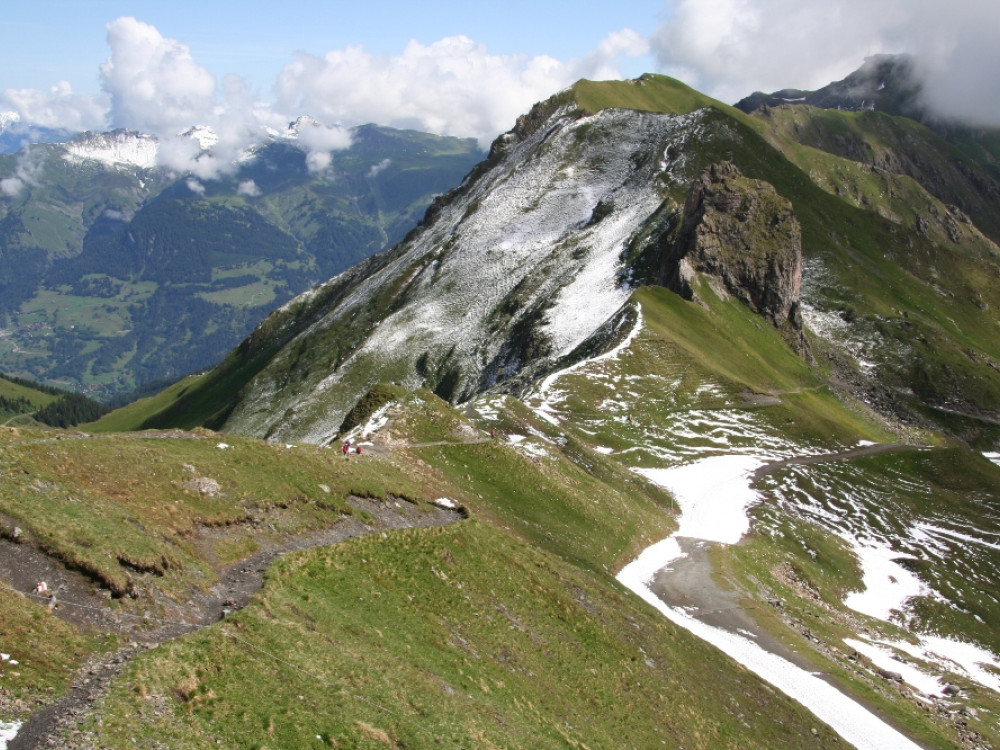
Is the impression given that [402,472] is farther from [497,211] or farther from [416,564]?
[497,211]

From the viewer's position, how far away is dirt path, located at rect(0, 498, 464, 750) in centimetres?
1552

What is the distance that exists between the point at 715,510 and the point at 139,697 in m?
68.5

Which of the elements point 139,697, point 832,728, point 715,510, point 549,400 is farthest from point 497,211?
point 139,697

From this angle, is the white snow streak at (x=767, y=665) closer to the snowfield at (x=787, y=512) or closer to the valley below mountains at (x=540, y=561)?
the snowfield at (x=787, y=512)

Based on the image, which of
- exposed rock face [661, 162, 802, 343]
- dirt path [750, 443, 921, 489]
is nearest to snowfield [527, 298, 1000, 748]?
dirt path [750, 443, 921, 489]

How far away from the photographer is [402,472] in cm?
4578

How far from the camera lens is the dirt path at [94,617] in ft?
50.9

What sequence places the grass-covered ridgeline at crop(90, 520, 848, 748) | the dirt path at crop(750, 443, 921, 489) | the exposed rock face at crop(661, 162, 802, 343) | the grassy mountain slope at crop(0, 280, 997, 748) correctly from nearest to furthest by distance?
the grass-covered ridgeline at crop(90, 520, 848, 748), the grassy mountain slope at crop(0, 280, 997, 748), the dirt path at crop(750, 443, 921, 489), the exposed rock face at crop(661, 162, 802, 343)

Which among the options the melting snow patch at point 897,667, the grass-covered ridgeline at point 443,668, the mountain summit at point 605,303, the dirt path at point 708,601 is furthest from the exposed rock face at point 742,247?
the grass-covered ridgeline at point 443,668

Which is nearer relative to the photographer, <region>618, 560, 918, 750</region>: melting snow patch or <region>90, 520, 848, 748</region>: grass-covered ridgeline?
<region>90, 520, 848, 748</region>: grass-covered ridgeline

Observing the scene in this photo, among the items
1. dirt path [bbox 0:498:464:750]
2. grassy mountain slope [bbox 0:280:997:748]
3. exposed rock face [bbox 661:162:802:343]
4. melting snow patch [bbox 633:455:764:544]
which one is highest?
exposed rock face [bbox 661:162:802:343]

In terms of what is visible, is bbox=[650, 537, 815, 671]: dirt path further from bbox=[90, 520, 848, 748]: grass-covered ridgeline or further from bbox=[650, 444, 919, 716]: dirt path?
bbox=[90, 520, 848, 748]: grass-covered ridgeline

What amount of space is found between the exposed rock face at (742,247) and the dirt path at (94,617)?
126228 millimetres

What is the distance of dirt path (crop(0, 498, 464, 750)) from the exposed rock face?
414ft
